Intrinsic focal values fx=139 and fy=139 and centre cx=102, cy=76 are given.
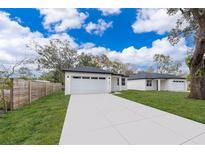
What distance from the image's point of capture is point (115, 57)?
36.3 metres

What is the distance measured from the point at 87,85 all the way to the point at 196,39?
37.8 ft

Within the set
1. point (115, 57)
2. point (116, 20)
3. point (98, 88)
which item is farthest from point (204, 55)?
point (115, 57)

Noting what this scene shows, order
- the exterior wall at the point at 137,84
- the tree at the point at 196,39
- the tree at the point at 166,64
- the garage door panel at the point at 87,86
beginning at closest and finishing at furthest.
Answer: the tree at the point at 196,39 → the garage door panel at the point at 87,86 → the exterior wall at the point at 137,84 → the tree at the point at 166,64

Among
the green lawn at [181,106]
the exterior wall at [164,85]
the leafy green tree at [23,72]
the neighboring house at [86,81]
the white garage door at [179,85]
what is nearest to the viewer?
the green lawn at [181,106]

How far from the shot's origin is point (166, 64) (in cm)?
3994

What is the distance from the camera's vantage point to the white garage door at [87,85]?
1527 cm

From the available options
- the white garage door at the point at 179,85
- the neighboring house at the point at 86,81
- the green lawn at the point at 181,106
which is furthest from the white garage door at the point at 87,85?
the white garage door at the point at 179,85

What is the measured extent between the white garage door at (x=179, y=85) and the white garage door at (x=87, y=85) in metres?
16.7

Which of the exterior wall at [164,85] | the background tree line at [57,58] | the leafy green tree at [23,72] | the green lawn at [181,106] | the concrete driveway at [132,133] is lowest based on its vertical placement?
the green lawn at [181,106]

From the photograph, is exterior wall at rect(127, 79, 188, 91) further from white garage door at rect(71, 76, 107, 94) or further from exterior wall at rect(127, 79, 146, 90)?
white garage door at rect(71, 76, 107, 94)

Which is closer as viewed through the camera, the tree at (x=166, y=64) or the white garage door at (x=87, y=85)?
the white garage door at (x=87, y=85)

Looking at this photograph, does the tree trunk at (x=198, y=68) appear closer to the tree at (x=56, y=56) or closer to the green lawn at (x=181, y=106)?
the green lawn at (x=181, y=106)

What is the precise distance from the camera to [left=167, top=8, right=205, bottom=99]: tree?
1084 cm
